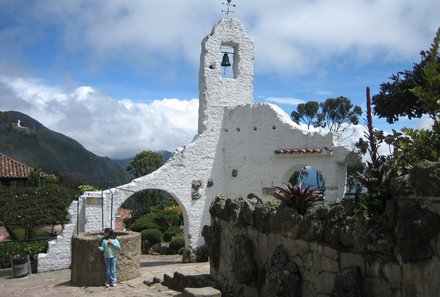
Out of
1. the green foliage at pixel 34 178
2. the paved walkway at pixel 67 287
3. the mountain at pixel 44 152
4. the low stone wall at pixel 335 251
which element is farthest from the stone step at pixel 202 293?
the mountain at pixel 44 152

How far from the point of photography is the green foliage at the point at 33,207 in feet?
63.7

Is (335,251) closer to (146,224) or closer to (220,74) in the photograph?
(220,74)

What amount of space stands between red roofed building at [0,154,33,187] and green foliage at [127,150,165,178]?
6.70 meters

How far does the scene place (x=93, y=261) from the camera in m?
10.9

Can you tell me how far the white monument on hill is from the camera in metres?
14.6

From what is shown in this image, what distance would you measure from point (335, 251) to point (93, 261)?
6791 mm

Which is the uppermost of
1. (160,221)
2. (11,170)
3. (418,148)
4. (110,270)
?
(11,170)

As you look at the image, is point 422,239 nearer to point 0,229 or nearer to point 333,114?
point 0,229

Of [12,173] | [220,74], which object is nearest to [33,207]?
[220,74]

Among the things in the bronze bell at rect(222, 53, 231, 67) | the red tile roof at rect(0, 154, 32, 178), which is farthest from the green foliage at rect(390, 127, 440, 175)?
the red tile roof at rect(0, 154, 32, 178)

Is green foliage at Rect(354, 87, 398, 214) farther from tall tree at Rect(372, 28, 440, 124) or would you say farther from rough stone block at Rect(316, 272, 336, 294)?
tall tree at Rect(372, 28, 440, 124)

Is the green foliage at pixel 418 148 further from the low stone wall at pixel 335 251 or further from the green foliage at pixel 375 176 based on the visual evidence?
the low stone wall at pixel 335 251

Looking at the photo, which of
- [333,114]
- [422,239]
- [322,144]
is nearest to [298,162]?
[322,144]

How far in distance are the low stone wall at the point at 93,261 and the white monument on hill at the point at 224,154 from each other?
11.1 ft
